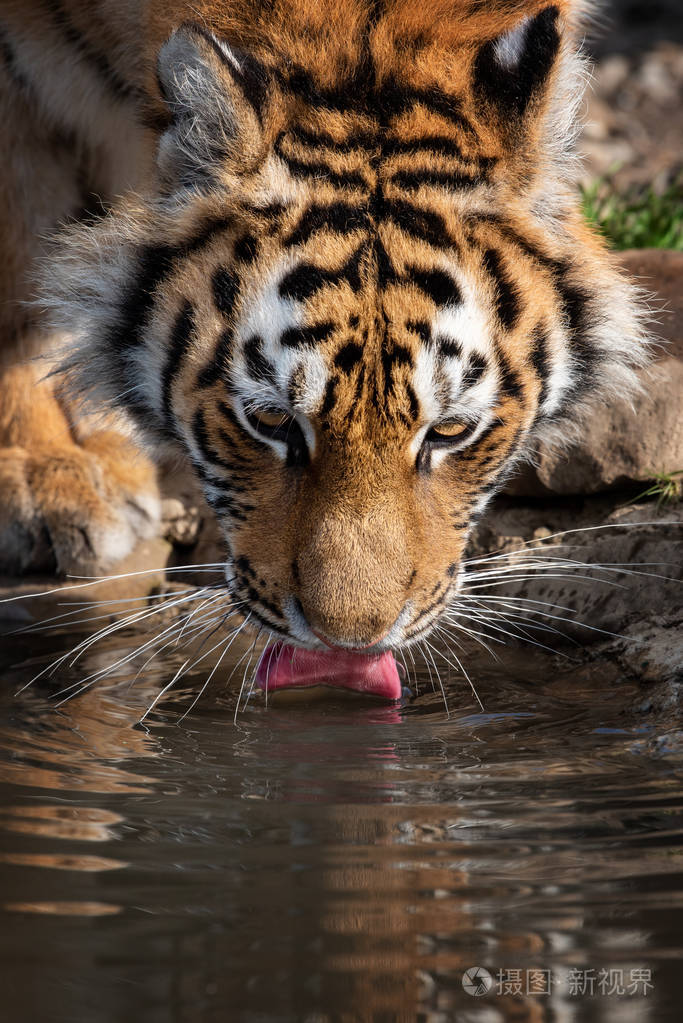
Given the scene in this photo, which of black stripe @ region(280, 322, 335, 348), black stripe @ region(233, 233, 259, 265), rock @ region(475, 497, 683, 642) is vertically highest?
black stripe @ region(233, 233, 259, 265)

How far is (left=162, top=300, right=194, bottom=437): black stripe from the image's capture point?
2686 mm

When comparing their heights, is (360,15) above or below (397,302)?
above

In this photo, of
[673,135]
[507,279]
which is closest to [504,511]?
[507,279]

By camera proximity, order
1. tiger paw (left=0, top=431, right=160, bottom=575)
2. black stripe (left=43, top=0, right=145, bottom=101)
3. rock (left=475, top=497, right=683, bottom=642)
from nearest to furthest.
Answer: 1. rock (left=475, top=497, right=683, bottom=642)
2. black stripe (left=43, top=0, right=145, bottom=101)
3. tiger paw (left=0, top=431, right=160, bottom=575)

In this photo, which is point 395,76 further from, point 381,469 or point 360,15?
point 381,469

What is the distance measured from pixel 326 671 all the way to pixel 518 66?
4.07 feet

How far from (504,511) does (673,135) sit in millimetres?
3044

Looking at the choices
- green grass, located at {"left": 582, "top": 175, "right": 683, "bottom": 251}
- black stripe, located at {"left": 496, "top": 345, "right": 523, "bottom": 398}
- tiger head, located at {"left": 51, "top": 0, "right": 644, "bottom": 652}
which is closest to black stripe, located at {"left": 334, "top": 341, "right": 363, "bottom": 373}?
tiger head, located at {"left": 51, "top": 0, "right": 644, "bottom": 652}

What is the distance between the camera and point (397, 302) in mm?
2438

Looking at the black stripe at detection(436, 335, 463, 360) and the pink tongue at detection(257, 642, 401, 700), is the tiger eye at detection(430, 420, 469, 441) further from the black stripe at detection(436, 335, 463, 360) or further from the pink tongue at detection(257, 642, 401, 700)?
the pink tongue at detection(257, 642, 401, 700)

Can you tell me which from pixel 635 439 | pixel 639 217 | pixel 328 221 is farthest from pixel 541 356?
pixel 639 217

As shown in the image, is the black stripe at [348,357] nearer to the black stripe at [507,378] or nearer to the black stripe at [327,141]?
the black stripe at [507,378]

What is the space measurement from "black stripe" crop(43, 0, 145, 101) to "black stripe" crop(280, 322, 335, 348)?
1131mm

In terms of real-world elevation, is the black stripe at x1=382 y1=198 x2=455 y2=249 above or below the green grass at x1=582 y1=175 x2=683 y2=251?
below
